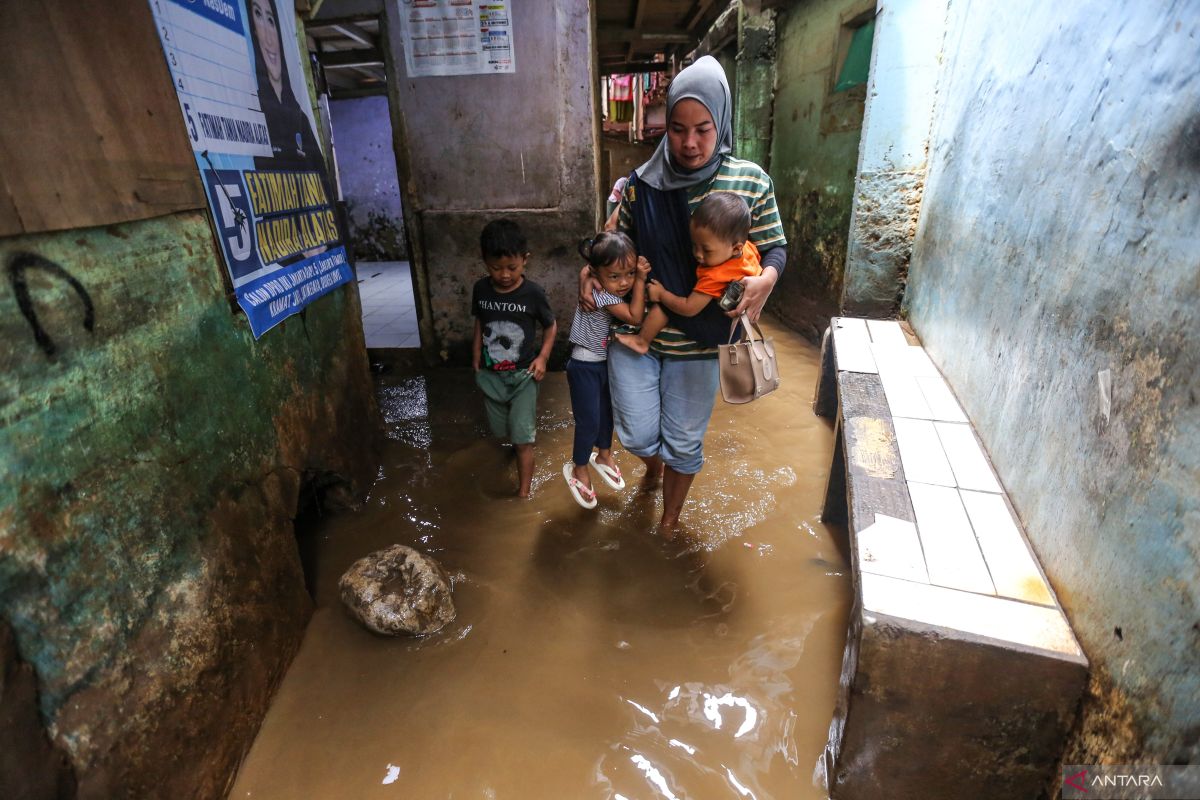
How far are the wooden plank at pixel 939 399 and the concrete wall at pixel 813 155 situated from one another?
2.54m

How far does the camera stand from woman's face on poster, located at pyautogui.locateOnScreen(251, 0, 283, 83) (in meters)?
2.41

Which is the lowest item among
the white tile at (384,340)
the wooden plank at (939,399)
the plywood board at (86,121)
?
the white tile at (384,340)

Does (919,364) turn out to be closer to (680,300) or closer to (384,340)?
(680,300)

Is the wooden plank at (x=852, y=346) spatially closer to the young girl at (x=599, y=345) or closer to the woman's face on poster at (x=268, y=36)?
the young girl at (x=599, y=345)

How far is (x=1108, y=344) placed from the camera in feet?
5.02

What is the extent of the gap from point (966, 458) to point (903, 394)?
0.64m

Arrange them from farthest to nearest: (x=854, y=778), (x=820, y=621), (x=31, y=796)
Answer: (x=820, y=621) < (x=854, y=778) < (x=31, y=796)

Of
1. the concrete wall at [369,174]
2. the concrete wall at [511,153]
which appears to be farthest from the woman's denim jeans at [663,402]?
the concrete wall at [369,174]

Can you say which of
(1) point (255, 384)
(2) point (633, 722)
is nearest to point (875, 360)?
(2) point (633, 722)

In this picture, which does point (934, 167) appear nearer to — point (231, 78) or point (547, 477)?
point (547, 477)

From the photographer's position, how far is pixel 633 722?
198 centimetres

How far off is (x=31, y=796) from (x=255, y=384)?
4.55ft

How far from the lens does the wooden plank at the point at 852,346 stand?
319cm

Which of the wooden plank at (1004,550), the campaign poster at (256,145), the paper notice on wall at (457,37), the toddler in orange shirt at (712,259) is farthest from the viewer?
the paper notice on wall at (457,37)
